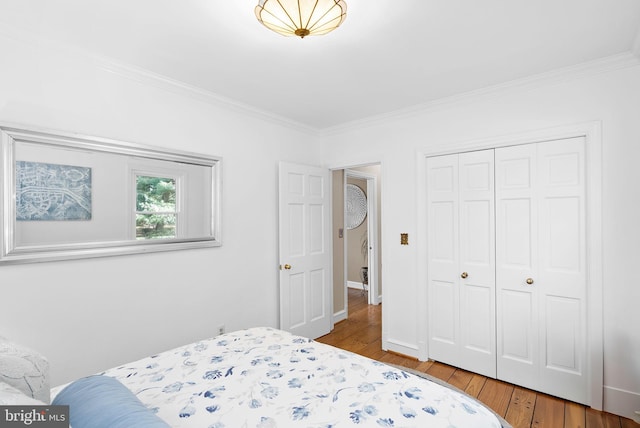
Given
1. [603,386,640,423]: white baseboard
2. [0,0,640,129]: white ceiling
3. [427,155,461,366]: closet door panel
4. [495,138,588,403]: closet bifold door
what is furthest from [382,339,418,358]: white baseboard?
[0,0,640,129]: white ceiling

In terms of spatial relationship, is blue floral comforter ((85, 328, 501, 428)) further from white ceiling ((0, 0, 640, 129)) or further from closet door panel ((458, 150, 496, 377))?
white ceiling ((0, 0, 640, 129))

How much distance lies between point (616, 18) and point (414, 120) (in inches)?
61.6

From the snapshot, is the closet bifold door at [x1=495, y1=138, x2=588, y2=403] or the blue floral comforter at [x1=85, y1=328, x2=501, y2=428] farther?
the closet bifold door at [x1=495, y1=138, x2=588, y2=403]

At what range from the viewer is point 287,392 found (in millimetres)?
1337

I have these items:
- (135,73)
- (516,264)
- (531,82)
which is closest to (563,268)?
(516,264)

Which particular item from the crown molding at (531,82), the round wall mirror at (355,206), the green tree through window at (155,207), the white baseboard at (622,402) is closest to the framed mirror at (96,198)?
the green tree through window at (155,207)

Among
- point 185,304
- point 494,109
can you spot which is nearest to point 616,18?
point 494,109

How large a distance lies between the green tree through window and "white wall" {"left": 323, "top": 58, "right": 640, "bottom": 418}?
204 cm

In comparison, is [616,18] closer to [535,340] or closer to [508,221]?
[508,221]

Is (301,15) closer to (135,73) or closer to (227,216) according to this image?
(135,73)

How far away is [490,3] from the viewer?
5.39 feet

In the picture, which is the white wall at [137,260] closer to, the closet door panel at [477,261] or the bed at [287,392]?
the bed at [287,392]

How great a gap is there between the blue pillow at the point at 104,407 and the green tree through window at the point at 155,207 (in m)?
1.32

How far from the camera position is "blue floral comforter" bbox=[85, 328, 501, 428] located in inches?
45.6
